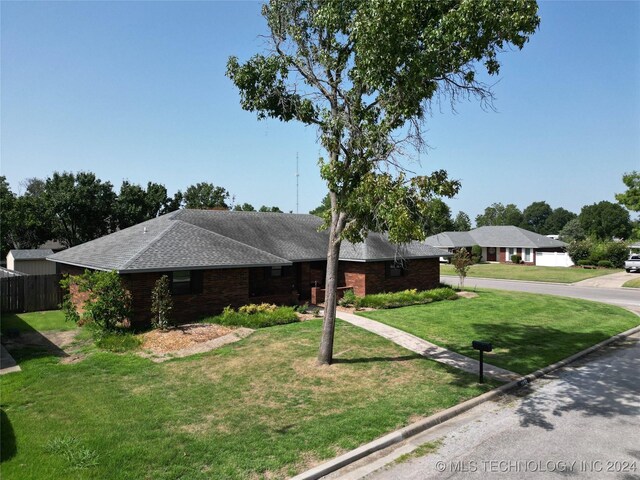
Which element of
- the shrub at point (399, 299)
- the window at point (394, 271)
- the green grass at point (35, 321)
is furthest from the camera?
the window at point (394, 271)

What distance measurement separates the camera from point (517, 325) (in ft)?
57.2

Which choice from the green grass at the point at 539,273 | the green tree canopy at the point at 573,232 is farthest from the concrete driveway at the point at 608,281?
the green tree canopy at the point at 573,232

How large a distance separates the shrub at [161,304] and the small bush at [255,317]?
178 centimetres

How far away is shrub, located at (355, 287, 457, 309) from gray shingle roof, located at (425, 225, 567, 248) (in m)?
33.9

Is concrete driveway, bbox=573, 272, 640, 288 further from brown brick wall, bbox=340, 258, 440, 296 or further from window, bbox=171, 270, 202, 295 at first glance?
window, bbox=171, 270, 202, 295

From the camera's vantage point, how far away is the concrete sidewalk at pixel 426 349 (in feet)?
37.1

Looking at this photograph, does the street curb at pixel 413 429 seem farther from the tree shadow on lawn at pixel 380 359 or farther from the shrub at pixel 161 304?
the shrub at pixel 161 304

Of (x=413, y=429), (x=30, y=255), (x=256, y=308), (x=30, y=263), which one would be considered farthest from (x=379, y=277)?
(x=30, y=255)

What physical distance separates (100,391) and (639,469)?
10.3 metres

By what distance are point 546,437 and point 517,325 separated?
10.6 m

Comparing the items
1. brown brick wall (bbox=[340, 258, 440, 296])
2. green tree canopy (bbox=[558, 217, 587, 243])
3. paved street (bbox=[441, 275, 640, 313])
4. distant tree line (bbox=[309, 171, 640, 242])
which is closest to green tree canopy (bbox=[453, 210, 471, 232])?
distant tree line (bbox=[309, 171, 640, 242])

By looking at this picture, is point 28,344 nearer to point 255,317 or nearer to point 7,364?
point 7,364

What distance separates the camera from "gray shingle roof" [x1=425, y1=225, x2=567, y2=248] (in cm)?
5658

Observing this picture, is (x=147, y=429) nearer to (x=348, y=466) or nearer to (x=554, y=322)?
(x=348, y=466)
